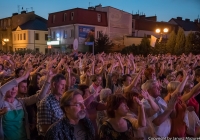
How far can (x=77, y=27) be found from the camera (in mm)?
42594

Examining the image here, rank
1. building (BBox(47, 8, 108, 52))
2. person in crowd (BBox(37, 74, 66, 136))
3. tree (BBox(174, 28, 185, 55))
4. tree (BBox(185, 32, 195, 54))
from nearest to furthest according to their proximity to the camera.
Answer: person in crowd (BBox(37, 74, 66, 136)) < tree (BBox(185, 32, 195, 54)) < tree (BBox(174, 28, 185, 55)) < building (BBox(47, 8, 108, 52))

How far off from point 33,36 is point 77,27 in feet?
56.3

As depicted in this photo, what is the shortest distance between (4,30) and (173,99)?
65.7 m

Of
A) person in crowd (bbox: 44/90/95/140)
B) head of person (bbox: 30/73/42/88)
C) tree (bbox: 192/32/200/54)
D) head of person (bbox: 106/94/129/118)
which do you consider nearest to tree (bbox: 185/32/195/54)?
tree (bbox: 192/32/200/54)

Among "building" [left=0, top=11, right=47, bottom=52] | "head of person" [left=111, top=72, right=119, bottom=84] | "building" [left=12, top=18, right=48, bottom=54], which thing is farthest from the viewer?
"building" [left=0, top=11, right=47, bottom=52]

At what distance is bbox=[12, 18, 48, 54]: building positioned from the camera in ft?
184

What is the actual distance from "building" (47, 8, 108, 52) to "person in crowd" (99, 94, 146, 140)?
38582 mm

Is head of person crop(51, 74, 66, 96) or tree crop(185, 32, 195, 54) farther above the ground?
tree crop(185, 32, 195, 54)

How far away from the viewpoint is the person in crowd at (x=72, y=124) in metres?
2.72

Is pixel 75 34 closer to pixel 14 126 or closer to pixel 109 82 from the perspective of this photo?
pixel 109 82

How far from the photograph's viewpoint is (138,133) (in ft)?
11.5

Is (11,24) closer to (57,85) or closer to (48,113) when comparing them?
(57,85)

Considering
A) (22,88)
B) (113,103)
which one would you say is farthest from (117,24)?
(113,103)

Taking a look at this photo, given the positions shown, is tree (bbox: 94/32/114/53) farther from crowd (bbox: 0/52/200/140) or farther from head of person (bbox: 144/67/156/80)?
crowd (bbox: 0/52/200/140)
